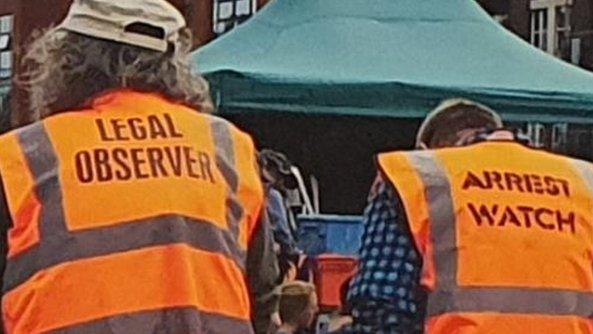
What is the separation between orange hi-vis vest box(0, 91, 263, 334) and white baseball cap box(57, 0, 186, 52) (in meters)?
0.12

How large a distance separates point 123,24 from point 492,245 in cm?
122

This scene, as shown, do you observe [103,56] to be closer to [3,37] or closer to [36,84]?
[36,84]

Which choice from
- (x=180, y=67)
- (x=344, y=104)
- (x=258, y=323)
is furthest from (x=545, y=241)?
(x=344, y=104)

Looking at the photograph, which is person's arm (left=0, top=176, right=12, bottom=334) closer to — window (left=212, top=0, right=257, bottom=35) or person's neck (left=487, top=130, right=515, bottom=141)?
person's neck (left=487, top=130, right=515, bottom=141)

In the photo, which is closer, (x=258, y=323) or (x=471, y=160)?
(x=258, y=323)

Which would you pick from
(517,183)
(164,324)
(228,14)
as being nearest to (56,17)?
(228,14)

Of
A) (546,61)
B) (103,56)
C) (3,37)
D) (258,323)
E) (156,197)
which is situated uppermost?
(103,56)

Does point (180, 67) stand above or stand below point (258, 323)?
above

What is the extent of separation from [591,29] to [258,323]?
18761 millimetres

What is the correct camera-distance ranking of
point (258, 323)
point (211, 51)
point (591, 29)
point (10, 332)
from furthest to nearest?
1. point (591, 29)
2. point (211, 51)
3. point (258, 323)
4. point (10, 332)

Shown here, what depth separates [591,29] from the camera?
22.4 metres

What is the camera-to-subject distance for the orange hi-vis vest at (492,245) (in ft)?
14.9

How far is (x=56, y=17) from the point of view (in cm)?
2461

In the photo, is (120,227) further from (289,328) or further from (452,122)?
(289,328)
